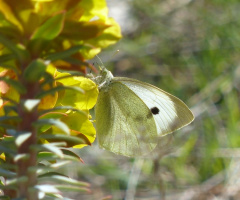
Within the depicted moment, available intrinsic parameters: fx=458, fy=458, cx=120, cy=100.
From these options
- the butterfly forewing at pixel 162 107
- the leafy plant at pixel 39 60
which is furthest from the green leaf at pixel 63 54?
the butterfly forewing at pixel 162 107

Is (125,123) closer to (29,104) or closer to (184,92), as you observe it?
(29,104)

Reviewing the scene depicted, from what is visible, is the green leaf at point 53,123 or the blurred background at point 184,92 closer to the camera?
the green leaf at point 53,123

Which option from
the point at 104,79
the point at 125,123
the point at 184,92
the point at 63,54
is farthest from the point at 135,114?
the point at 184,92

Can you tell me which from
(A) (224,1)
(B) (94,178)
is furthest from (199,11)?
(B) (94,178)

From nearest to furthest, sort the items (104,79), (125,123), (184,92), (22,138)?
(22,138)
(104,79)
(125,123)
(184,92)

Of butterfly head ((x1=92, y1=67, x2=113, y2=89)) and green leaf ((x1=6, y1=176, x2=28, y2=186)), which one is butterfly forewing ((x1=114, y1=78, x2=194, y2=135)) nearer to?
butterfly head ((x1=92, y1=67, x2=113, y2=89))

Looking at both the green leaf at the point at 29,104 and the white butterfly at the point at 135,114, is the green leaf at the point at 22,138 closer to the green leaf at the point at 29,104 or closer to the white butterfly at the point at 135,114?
the green leaf at the point at 29,104
